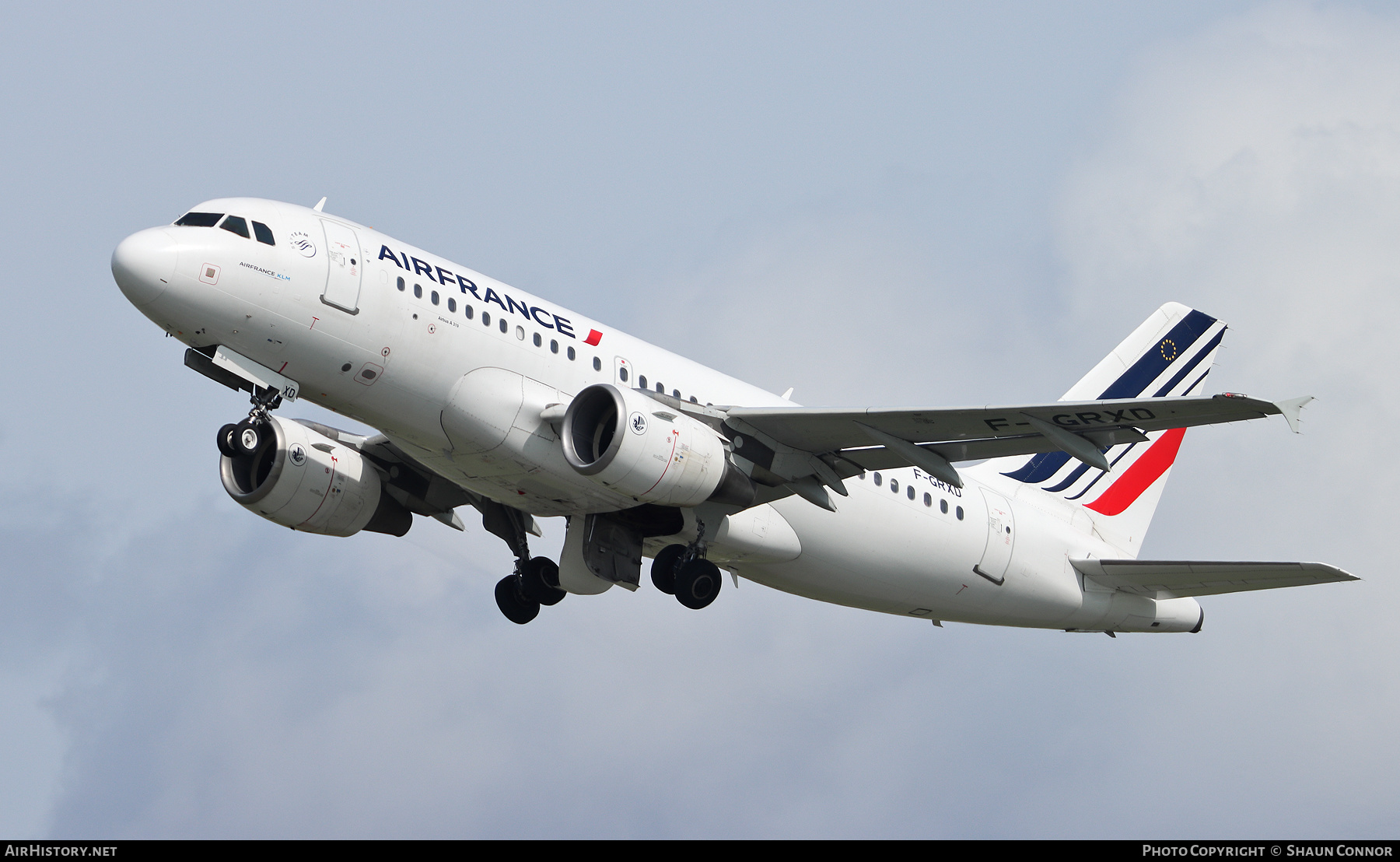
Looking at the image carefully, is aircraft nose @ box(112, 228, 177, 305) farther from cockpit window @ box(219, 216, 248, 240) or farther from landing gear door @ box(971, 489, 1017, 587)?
landing gear door @ box(971, 489, 1017, 587)

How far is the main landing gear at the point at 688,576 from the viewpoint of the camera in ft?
92.1

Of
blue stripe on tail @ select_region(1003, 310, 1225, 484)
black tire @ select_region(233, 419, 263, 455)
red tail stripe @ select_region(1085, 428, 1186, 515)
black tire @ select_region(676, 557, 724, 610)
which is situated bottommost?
black tire @ select_region(676, 557, 724, 610)

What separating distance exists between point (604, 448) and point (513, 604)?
7.21 metres

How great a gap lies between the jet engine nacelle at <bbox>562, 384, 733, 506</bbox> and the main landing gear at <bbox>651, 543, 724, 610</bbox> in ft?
6.32

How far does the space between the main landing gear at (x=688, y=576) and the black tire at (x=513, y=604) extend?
4495 millimetres

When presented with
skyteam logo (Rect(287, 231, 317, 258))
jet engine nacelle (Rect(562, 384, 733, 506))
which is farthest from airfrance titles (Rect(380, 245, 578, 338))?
jet engine nacelle (Rect(562, 384, 733, 506))

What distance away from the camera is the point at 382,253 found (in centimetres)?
2583

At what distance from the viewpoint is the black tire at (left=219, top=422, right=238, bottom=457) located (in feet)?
83.4

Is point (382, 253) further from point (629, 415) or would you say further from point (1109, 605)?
point (1109, 605)

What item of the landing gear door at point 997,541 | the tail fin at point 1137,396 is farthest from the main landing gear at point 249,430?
the tail fin at point 1137,396

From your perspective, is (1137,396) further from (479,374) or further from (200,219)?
(200,219)

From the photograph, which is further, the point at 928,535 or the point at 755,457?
the point at 928,535

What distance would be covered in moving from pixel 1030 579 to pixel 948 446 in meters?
6.47

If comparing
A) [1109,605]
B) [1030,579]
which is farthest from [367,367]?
[1109,605]
